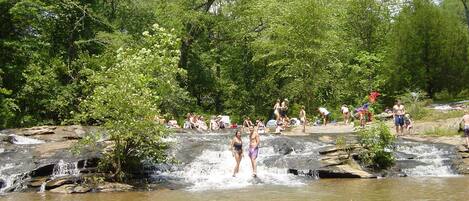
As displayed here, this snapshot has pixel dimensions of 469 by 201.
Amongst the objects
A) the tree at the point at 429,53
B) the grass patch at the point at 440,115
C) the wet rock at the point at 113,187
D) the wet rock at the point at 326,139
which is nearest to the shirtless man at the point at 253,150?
the wet rock at the point at 113,187

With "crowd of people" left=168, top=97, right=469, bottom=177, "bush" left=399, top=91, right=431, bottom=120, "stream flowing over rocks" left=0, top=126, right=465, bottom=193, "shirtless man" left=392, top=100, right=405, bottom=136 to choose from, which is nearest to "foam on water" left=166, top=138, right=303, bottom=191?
"stream flowing over rocks" left=0, top=126, right=465, bottom=193

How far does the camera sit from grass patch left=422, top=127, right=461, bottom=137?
943 inches

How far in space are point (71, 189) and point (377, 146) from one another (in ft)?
34.9

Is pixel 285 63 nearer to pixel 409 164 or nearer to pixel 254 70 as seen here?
pixel 254 70

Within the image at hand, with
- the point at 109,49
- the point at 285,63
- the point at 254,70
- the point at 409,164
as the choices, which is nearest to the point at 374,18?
the point at 254,70

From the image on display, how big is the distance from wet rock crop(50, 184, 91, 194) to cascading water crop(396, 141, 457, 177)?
1096 centimetres

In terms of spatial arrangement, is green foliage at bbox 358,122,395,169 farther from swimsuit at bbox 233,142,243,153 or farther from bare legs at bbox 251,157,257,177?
swimsuit at bbox 233,142,243,153

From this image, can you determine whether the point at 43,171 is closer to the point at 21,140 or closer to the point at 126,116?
the point at 126,116

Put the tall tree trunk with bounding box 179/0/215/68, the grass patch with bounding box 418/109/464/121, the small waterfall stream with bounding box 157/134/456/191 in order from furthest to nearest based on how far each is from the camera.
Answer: the tall tree trunk with bounding box 179/0/215/68 → the grass patch with bounding box 418/109/464/121 → the small waterfall stream with bounding box 157/134/456/191

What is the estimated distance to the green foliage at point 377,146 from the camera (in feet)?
62.9

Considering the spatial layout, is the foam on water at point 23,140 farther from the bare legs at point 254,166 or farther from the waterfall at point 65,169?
the bare legs at point 254,166

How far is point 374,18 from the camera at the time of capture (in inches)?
1882

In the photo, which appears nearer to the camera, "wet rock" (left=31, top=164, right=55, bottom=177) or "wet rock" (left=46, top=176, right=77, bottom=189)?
"wet rock" (left=46, top=176, right=77, bottom=189)

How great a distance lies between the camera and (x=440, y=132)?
24594 millimetres
